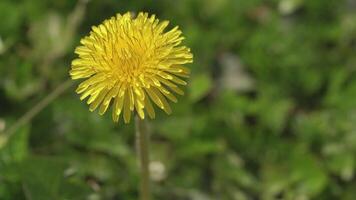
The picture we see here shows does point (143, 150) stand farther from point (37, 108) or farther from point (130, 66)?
point (37, 108)

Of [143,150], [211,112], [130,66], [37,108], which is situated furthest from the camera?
[211,112]

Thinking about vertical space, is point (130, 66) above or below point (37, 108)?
below

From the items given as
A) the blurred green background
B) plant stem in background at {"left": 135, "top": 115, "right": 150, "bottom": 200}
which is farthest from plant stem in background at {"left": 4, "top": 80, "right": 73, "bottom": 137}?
plant stem in background at {"left": 135, "top": 115, "right": 150, "bottom": 200}

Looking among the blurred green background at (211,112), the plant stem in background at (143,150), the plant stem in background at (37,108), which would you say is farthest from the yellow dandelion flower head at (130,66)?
the plant stem in background at (37,108)

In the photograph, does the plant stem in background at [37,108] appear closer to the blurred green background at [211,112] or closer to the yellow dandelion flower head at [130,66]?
the blurred green background at [211,112]

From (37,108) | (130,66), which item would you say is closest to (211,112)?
(37,108)

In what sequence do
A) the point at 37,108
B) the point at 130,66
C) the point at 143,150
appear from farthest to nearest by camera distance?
1. the point at 37,108
2. the point at 143,150
3. the point at 130,66

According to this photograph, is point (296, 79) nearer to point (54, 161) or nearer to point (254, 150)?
point (254, 150)
